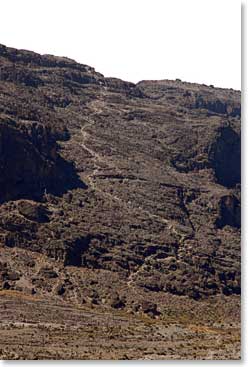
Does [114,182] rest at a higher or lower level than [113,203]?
higher

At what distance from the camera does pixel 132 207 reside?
64.1 meters

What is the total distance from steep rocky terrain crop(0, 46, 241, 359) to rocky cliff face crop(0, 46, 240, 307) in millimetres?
112

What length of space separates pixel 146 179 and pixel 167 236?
27.9 ft

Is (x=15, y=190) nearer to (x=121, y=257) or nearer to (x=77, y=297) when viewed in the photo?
(x=121, y=257)

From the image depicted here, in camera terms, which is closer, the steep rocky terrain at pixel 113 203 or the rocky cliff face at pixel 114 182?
the steep rocky terrain at pixel 113 203

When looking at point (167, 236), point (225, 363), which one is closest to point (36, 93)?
point (167, 236)

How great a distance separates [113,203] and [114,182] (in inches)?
173

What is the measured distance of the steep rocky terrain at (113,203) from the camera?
54.1 meters

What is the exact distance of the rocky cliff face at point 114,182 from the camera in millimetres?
59125

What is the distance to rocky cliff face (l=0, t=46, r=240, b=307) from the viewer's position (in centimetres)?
5912

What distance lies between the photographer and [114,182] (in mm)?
67938

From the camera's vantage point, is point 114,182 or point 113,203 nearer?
point 113,203

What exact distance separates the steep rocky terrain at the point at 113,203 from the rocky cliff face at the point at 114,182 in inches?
4.4

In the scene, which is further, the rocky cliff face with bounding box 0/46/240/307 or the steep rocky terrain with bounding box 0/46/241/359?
the rocky cliff face with bounding box 0/46/240/307
